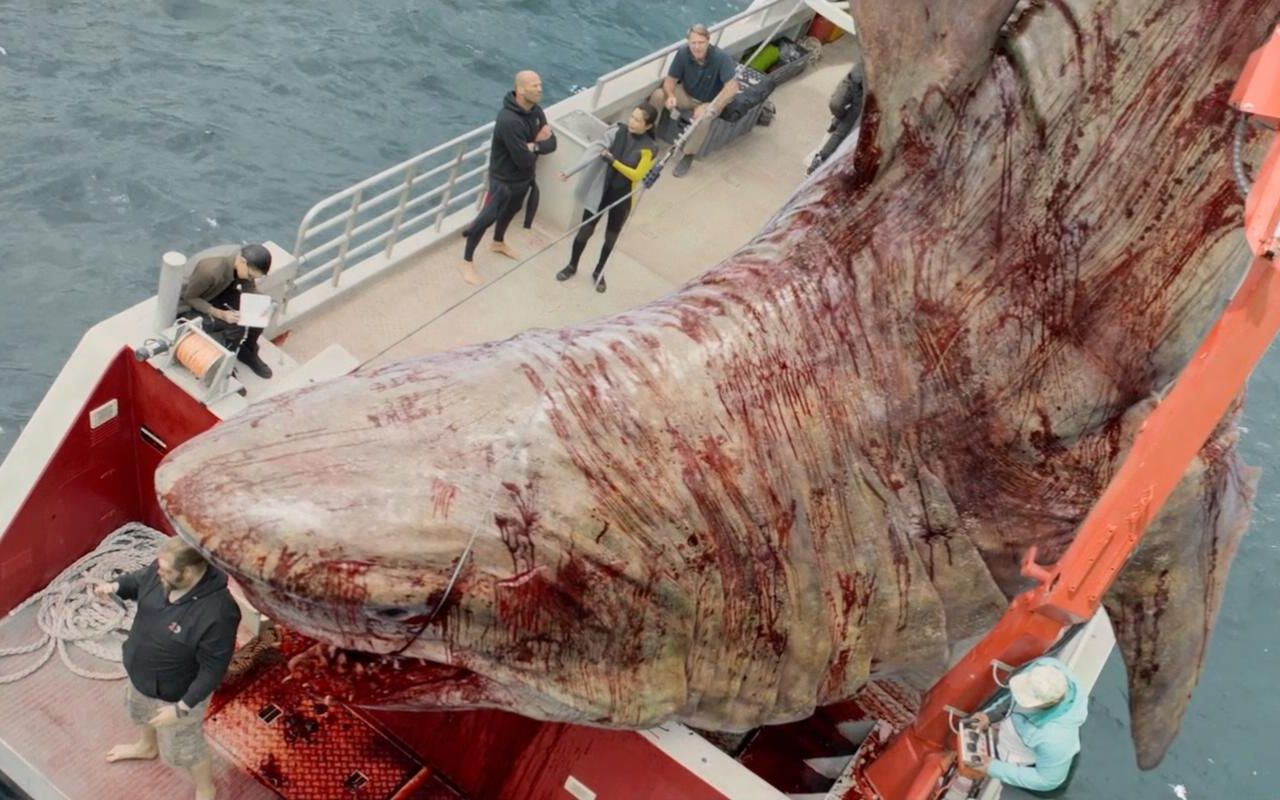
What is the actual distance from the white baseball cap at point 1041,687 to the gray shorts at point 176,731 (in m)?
3.48

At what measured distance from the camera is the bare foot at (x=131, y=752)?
6.69 meters

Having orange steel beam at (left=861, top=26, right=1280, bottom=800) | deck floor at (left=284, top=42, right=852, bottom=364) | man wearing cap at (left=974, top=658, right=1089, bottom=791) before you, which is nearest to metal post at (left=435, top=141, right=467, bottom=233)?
deck floor at (left=284, top=42, right=852, bottom=364)

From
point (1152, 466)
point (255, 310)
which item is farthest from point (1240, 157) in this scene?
point (255, 310)

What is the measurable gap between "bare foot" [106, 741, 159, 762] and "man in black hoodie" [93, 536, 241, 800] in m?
0.46

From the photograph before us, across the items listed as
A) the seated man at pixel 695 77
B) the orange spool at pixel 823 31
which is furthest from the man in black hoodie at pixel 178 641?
the orange spool at pixel 823 31

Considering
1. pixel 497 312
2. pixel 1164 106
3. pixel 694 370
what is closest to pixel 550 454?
pixel 694 370

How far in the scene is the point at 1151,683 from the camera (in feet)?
21.0

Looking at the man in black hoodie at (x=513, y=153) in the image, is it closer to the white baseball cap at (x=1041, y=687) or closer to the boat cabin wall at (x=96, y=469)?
the boat cabin wall at (x=96, y=469)

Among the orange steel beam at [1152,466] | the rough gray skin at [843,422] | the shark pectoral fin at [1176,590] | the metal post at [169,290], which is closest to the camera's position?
the rough gray skin at [843,422]

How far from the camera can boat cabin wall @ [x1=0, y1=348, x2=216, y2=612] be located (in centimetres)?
712

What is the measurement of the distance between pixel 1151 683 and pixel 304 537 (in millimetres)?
4138

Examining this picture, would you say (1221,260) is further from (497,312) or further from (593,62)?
(593,62)

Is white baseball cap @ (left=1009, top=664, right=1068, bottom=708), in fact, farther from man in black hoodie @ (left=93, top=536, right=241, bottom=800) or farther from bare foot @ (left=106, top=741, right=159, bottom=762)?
bare foot @ (left=106, top=741, right=159, bottom=762)

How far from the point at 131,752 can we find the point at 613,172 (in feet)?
17.1
